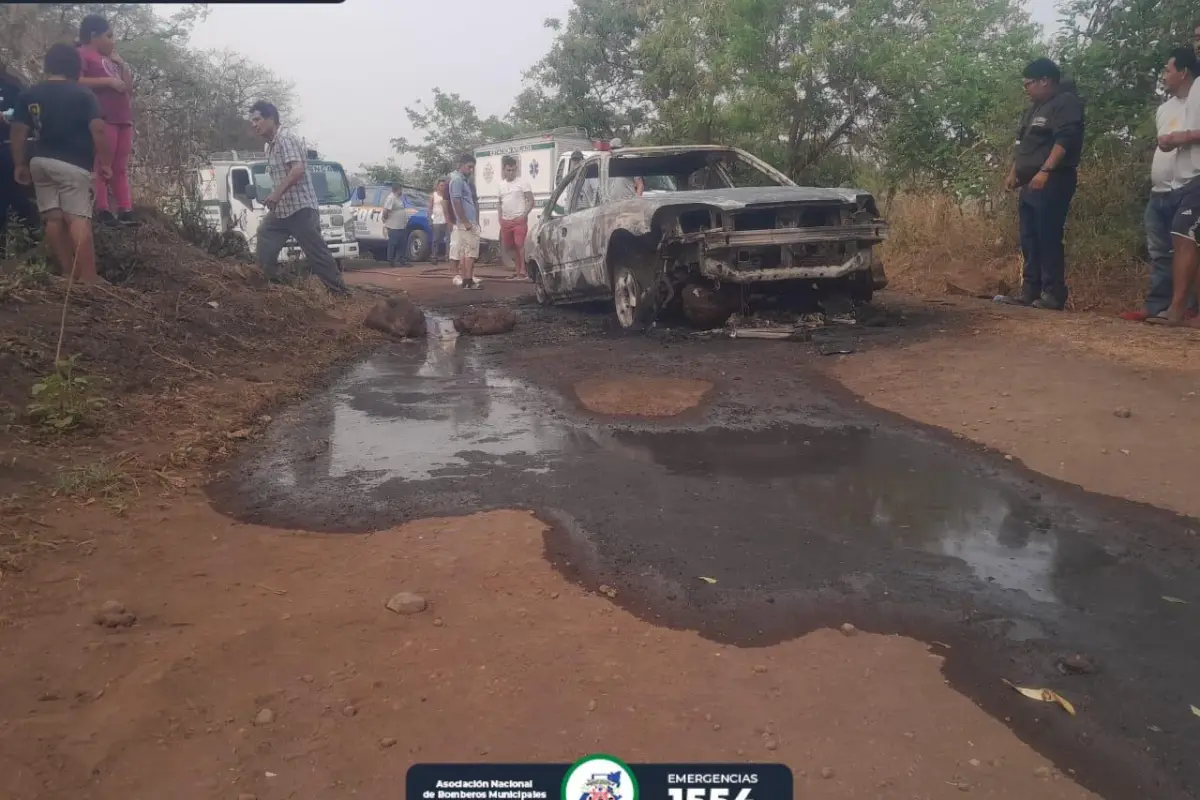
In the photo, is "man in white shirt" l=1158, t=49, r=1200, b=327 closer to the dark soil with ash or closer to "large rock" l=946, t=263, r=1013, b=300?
"large rock" l=946, t=263, r=1013, b=300

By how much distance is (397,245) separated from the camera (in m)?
19.2

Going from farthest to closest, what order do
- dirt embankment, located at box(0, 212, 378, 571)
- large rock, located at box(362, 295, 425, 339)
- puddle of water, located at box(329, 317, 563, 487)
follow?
large rock, located at box(362, 295, 425, 339) → puddle of water, located at box(329, 317, 563, 487) → dirt embankment, located at box(0, 212, 378, 571)

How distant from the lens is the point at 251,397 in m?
5.51

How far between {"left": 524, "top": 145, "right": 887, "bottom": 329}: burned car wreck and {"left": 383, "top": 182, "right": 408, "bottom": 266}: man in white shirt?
11.1 m

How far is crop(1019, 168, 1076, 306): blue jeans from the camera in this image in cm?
740

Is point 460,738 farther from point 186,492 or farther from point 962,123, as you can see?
point 962,123

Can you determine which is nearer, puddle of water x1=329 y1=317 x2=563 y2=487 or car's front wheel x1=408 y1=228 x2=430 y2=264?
puddle of water x1=329 y1=317 x2=563 y2=487

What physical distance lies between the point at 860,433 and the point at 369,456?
2554 mm

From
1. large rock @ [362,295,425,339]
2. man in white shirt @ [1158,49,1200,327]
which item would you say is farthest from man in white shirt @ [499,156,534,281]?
man in white shirt @ [1158,49,1200,327]

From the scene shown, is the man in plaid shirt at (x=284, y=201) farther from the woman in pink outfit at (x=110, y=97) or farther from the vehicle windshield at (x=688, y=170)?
the vehicle windshield at (x=688, y=170)

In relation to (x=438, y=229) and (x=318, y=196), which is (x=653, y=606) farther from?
(x=438, y=229)

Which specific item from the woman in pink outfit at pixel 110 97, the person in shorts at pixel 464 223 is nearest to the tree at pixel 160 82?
the woman in pink outfit at pixel 110 97

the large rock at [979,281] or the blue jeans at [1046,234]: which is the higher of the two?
the blue jeans at [1046,234]

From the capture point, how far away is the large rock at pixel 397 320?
27.8ft
